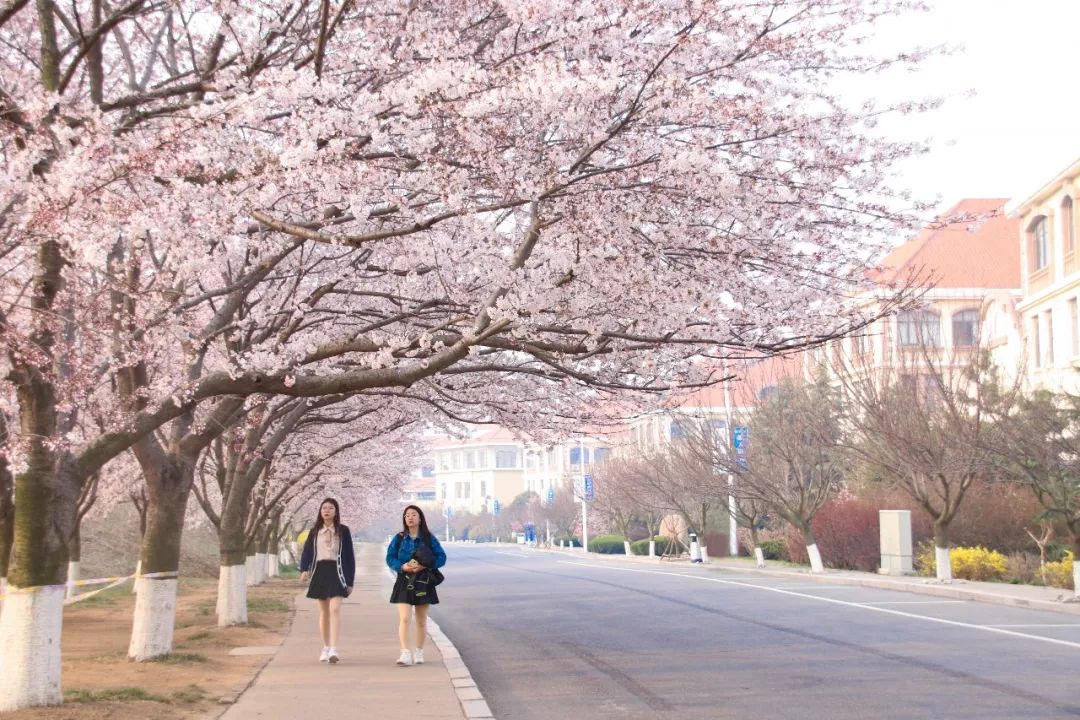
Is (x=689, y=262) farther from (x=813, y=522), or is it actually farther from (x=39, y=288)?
(x=813, y=522)

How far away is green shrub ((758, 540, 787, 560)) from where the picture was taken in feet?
160

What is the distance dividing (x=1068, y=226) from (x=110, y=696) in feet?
137

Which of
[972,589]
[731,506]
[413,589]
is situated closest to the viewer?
[413,589]

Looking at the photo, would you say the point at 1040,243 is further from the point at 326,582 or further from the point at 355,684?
the point at 355,684

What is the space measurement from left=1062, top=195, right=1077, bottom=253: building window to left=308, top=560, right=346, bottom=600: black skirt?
38.0m

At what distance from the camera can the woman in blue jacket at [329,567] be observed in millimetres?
14062

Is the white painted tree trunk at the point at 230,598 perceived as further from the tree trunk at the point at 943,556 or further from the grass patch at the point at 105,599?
the tree trunk at the point at 943,556

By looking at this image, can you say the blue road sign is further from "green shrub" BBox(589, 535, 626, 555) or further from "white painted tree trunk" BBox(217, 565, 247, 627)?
"green shrub" BBox(589, 535, 626, 555)

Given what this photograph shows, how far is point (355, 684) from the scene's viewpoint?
39.2 feet

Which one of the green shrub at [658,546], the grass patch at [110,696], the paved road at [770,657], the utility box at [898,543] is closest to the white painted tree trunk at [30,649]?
the grass patch at [110,696]

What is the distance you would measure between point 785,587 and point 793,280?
1770 cm

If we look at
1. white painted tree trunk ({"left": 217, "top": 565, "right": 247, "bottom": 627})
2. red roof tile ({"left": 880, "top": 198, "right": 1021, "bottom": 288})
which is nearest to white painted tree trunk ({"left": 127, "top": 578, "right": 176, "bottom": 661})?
white painted tree trunk ({"left": 217, "top": 565, "right": 247, "bottom": 627})

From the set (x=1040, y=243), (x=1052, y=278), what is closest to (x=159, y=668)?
(x=1052, y=278)

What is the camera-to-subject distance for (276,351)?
13047mm
